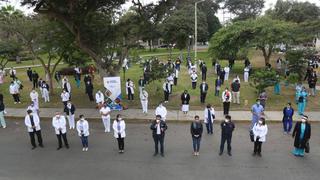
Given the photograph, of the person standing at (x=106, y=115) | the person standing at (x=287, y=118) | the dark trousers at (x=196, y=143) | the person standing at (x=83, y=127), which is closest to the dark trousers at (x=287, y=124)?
the person standing at (x=287, y=118)

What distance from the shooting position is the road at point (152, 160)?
983 cm

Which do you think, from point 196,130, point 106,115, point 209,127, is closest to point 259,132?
point 196,130

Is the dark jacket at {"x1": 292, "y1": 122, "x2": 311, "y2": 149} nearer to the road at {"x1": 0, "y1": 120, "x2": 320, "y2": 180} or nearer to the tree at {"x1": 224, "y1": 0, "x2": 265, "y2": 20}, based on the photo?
the road at {"x1": 0, "y1": 120, "x2": 320, "y2": 180}

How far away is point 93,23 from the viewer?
19.5 metres

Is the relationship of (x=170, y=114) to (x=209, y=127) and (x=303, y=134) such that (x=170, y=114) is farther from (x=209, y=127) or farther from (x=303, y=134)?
(x=303, y=134)

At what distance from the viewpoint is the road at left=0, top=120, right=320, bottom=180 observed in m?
9.83

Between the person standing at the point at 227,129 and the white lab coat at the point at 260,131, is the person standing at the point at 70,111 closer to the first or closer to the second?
the person standing at the point at 227,129

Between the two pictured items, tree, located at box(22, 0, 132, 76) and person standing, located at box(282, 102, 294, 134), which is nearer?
person standing, located at box(282, 102, 294, 134)

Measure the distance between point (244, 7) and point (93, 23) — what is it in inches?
2601

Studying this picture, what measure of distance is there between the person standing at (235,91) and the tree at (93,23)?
6144 mm

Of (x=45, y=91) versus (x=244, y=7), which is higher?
(x=244, y=7)

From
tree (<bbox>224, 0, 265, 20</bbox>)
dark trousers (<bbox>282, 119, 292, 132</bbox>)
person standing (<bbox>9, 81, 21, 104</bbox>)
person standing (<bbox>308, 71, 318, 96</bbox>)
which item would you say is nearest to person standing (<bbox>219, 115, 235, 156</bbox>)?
dark trousers (<bbox>282, 119, 292, 132</bbox>)

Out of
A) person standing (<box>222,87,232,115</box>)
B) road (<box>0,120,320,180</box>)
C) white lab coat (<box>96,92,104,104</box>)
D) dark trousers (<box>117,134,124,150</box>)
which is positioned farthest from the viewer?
white lab coat (<box>96,92,104,104</box>)

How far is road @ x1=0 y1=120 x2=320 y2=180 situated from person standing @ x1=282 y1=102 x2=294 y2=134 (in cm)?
31
